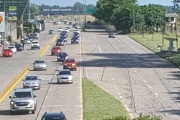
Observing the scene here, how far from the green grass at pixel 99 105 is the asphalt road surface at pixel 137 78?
0.79m

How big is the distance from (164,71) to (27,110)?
114 feet

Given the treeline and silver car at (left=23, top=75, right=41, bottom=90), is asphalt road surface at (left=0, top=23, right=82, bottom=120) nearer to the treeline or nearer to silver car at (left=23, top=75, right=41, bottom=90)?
silver car at (left=23, top=75, right=41, bottom=90)

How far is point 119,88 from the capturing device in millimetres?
57969

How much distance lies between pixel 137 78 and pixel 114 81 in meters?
3.93

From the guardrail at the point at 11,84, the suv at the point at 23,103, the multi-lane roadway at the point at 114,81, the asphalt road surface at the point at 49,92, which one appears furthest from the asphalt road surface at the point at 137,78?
the guardrail at the point at 11,84

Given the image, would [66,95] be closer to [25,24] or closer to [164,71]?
[164,71]

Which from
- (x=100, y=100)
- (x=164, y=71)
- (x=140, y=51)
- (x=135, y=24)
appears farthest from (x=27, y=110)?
(x=135, y=24)

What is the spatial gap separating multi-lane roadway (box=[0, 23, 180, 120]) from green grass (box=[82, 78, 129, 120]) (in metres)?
0.58

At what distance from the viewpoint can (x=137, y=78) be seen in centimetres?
6719

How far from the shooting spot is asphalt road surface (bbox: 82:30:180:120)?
46125 mm

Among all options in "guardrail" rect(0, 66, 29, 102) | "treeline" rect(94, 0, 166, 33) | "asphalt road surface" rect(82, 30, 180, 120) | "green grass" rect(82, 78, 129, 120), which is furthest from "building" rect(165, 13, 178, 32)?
"green grass" rect(82, 78, 129, 120)

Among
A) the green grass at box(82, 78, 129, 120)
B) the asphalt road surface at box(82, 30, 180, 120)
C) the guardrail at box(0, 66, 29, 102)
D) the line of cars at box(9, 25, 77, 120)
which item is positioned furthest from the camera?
the guardrail at box(0, 66, 29, 102)

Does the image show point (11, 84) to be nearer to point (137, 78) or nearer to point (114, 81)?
point (114, 81)

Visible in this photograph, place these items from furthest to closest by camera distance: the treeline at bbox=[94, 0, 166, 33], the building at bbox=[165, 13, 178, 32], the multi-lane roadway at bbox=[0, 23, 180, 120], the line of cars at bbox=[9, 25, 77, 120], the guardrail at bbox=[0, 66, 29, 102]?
the building at bbox=[165, 13, 178, 32]
the treeline at bbox=[94, 0, 166, 33]
the guardrail at bbox=[0, 66, 29, 102]
the multi-lane roadway at bbox=[0, 23, 180, 120]
the line of cars at bbox=[9, 25, 77, 120]
